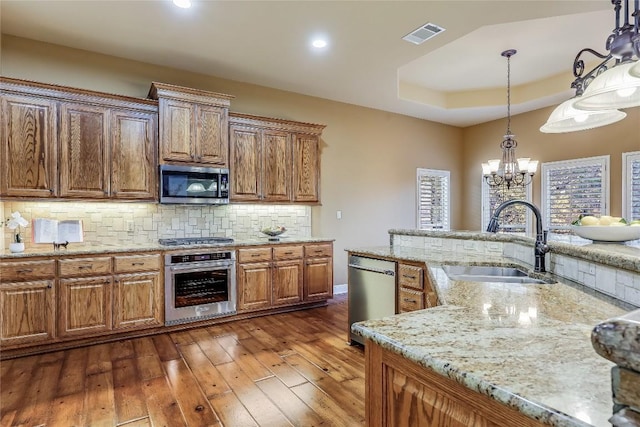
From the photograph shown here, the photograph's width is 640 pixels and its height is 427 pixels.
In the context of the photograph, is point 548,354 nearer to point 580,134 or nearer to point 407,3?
point 407,3

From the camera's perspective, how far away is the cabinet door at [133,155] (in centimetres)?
353

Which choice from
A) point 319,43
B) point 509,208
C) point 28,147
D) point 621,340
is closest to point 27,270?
point 28,147

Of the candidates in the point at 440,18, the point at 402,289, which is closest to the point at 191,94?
the point at 440,18

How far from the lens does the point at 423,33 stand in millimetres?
3244

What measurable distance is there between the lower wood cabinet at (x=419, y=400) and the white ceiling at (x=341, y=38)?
2.81m

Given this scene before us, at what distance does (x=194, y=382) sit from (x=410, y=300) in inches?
67.8

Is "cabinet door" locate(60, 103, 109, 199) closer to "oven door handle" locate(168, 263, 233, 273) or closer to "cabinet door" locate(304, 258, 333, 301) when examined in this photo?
"oven door handle" locate(168, 263, 233, 273)

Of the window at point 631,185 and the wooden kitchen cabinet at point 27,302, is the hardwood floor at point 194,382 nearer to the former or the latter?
the wooden kitchen cabinet at point 27,302

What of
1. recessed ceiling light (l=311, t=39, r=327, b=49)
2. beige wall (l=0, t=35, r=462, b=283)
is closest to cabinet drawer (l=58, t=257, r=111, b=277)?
beige wall (l=0, t=35, r=462, b=283)

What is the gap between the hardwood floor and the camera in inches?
82.7

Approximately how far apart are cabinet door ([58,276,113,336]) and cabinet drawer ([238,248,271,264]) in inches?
51.1

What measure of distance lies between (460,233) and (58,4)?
3.88m

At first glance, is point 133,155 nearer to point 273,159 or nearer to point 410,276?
point 273,159

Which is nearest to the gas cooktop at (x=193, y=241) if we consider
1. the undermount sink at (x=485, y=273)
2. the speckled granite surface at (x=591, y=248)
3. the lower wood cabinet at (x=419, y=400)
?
the speckled granite surface at (x=591, y=248)
